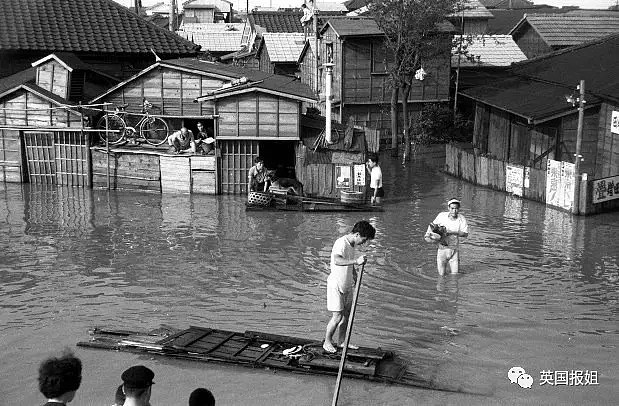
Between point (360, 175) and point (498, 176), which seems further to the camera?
point (498, 176)

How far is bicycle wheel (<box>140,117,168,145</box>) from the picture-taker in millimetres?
28125

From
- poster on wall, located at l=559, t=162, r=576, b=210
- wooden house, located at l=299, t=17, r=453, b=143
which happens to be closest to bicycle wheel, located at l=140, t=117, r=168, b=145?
wooden house, located at l=299, t=17, r=453, b=143

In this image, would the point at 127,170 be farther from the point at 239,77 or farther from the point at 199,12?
the point at 199,12

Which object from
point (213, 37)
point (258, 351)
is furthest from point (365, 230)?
point (213, 37)

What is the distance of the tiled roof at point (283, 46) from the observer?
4819cm

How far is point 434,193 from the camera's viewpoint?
27.4 meters

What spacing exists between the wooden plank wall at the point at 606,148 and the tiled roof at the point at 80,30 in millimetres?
18032

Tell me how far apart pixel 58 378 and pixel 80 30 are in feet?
102

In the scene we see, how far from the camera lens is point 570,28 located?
46656 millimetres

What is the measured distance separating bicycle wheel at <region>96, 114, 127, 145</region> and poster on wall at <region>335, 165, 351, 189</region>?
7738 mm

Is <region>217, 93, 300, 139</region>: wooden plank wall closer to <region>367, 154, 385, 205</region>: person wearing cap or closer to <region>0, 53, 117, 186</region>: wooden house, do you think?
<region>367, 154, 385, 205</region>: person wearing cap

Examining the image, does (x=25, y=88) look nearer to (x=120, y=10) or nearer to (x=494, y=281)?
(x=120, y=10)

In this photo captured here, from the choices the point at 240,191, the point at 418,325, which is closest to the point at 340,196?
the point at 240,191

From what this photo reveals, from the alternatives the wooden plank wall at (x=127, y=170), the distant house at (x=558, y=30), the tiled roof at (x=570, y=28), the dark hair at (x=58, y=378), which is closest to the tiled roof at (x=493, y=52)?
the distant house at (x=558, y=30)
